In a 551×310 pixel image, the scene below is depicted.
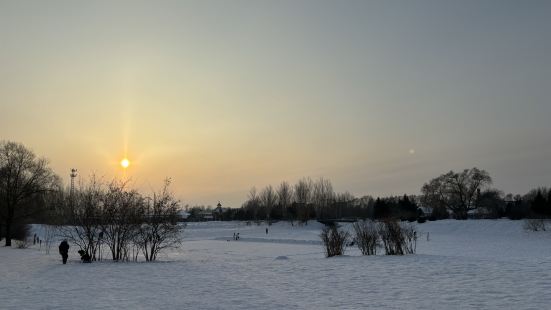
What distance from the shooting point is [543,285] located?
41.5 feet

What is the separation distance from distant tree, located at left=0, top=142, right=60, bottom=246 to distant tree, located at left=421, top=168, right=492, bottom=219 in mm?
90064

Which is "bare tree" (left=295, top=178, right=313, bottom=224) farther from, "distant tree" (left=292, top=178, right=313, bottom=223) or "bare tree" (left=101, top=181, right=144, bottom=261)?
"bare tree" (left=101, top=181, right=144, bottom=261)

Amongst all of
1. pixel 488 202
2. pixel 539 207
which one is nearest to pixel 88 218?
pixel 539 207

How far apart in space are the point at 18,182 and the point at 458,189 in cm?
9543

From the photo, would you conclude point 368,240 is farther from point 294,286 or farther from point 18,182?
point 18,182

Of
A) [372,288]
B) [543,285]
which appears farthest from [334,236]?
[543,285]

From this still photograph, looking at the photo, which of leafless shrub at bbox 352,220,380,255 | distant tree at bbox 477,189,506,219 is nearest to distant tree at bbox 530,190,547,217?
distant tree at bbox 477,189,506,219

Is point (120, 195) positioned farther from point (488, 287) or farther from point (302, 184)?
point (302, 184)

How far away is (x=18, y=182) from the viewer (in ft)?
160

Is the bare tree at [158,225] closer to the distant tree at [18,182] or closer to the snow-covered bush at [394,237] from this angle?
the snow-covered bush at [394,237]

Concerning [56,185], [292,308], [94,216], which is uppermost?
[56,185]

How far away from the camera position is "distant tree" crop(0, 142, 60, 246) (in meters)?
47.8

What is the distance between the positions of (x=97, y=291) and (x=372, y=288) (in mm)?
8058

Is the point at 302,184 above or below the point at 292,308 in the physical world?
above
